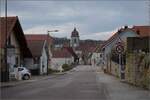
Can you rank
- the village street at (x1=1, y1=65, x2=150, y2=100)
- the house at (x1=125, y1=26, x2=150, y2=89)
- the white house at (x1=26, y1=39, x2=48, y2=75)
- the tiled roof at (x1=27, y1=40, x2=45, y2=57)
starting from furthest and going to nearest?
the tiled roof at (x1=27, y1=40, x2=45, y2=57), the white house at (x1=26, y1=39, x2=48, y2=75), the house at (x1=125, y1=26, x2=150, y2=89), the village street at (x1=1, y1=65, x2=150, y2=100)

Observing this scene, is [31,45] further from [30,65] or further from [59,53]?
[59,53]

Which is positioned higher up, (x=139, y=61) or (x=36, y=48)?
(x=36, y=48)

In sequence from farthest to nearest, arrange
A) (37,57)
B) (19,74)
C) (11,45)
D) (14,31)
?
(37,57), (14,31), (19,74), (11,45)

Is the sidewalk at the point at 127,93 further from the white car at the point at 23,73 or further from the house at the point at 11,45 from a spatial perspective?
the white car at the point at 23,73

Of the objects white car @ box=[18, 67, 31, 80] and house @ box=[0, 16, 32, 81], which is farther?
white car @ box=[18, 67, 31, 80]

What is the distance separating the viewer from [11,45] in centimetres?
4522

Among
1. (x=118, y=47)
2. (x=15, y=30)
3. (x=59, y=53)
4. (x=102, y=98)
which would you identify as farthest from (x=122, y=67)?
(x=59, y=53)

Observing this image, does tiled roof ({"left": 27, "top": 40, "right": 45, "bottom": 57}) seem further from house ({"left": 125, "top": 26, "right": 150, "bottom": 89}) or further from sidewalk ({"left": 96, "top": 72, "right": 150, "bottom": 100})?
sidewalk ({"left": 96, "top": 72, "right": 150, "bottom": 100})

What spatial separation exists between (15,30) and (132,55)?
22.2 meters

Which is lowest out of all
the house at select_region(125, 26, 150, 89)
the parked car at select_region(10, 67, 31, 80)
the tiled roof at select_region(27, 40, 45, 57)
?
the parked car at select_region(10, 67, 31, 80)

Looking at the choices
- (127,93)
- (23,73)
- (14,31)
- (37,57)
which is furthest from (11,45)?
(127,93)

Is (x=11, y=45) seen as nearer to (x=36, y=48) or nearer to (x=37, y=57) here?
(x=37, y=57)

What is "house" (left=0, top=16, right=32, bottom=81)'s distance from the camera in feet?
131

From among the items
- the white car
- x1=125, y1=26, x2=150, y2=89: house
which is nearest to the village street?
x1=125, y1=26, x2=150, y2=89: house
